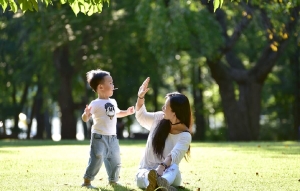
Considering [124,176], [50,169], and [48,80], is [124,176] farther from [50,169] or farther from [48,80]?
[48,80]

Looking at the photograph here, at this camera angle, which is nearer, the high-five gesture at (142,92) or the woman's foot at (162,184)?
the woman's foot at (162,184)

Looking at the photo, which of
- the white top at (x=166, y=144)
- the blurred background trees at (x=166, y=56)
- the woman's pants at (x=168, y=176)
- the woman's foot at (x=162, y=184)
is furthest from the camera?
the blurred background trees at (x=166, y=56)

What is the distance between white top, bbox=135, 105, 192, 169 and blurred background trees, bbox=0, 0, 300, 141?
1299cm

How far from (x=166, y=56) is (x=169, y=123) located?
1981 cm

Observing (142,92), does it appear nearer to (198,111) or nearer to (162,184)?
(162,184)

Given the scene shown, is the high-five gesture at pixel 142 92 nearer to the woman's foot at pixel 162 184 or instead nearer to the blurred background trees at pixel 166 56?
the woman's foot at pixel 162 184

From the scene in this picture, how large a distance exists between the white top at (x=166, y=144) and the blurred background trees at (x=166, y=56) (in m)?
13.0

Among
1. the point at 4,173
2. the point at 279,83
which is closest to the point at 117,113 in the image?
the point at 4,173

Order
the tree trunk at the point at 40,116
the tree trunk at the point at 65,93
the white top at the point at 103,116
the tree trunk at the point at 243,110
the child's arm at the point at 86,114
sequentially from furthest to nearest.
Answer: the tree trunk at the point at 40,116 < the tree trunk at the point at 65,93 < the tree trunk at the point at 243,110 < the white top at the point at 103,116 < the child's arm at the point at 86,114

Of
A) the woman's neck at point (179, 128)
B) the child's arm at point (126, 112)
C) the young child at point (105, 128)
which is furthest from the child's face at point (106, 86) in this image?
the woman's neck at point (179, 128)

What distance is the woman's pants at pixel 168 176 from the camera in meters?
8.98

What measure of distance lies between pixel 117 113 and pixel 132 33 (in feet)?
87.1

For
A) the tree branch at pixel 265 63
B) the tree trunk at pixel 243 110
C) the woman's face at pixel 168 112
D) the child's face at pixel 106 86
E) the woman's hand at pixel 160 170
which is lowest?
the woman's hand at pixel 160 170

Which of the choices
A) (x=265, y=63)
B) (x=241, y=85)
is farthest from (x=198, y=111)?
(x=265, y=63)
